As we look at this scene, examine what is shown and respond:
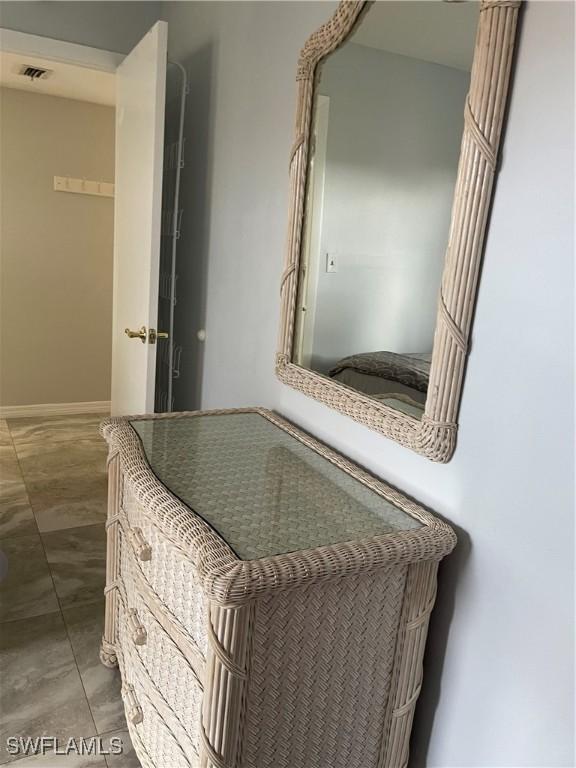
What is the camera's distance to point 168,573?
1314mm

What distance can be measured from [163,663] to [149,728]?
225 millimetres

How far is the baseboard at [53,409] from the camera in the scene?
4.29m

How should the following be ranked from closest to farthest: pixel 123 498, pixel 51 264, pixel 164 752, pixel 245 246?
pixel 164 752
pixel 123 498
pixel 245 246
pixel 51 264

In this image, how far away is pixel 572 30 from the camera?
1.00m

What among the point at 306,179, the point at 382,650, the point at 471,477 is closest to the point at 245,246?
the point at 306,179

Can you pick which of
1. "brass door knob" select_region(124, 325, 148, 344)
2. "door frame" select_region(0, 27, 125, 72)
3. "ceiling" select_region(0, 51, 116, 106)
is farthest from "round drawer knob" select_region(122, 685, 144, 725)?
"ceiling" select_region(0, 51, 116, 106)

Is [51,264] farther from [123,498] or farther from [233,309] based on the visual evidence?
[123,498]

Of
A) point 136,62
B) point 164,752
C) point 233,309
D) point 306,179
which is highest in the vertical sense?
point 136,62

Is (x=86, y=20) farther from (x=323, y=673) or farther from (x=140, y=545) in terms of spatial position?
(x=323, y=673)

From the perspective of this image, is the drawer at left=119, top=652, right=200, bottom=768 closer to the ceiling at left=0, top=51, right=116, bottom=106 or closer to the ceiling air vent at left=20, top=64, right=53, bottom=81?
the ceiling at left=0, top=51, right=116, bottom=106

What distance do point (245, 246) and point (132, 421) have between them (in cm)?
74

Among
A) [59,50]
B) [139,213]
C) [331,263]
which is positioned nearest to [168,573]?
[331,263]

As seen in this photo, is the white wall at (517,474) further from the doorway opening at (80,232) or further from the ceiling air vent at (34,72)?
the ceiling air vent at (34,72)

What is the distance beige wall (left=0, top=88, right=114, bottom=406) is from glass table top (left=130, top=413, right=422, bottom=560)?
2.84 m
